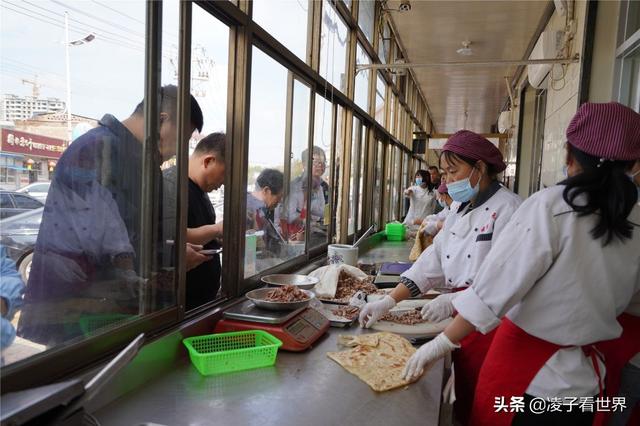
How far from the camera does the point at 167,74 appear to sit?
1447 mm

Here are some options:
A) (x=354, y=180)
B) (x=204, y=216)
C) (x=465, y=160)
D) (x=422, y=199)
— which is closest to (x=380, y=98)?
(x=422, y=199)

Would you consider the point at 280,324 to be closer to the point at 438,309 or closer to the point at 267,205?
the point at 438,309

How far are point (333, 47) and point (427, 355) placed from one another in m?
2.83

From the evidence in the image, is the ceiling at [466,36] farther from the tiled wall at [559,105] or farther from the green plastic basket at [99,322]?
the green plastic basket at [99,322]

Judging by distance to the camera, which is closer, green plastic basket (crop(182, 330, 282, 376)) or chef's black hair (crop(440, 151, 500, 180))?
green plastic basket (crop(182, 330, 282, 376))

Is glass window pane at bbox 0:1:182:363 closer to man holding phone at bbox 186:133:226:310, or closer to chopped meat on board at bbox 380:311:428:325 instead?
man holding phone at bbox 186:133:226:310

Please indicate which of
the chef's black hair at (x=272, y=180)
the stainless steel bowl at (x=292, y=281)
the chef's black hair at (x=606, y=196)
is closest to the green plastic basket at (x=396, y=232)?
the chef's black hair at (x=272, y=180)

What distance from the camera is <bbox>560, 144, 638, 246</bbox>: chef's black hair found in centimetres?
112

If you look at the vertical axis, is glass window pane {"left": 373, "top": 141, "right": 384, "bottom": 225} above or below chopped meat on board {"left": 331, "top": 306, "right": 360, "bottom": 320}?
above

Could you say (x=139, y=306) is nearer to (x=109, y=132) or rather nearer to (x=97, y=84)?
(x=109, y=132)

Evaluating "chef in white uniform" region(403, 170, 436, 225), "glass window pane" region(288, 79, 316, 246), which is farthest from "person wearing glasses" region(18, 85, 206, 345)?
"chef in white uniform" region(403, 170, 436, 225)

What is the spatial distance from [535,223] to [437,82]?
8.67 metres

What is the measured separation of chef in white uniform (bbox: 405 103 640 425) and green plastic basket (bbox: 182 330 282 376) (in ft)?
2.20

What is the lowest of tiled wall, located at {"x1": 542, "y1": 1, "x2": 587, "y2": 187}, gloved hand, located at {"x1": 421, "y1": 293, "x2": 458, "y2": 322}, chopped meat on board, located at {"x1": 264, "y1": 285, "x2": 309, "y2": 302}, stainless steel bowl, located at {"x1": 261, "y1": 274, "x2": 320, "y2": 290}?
gloved hand, located at {"x1": 421, "y1": 293, "x2": 458, "y2": 322}
